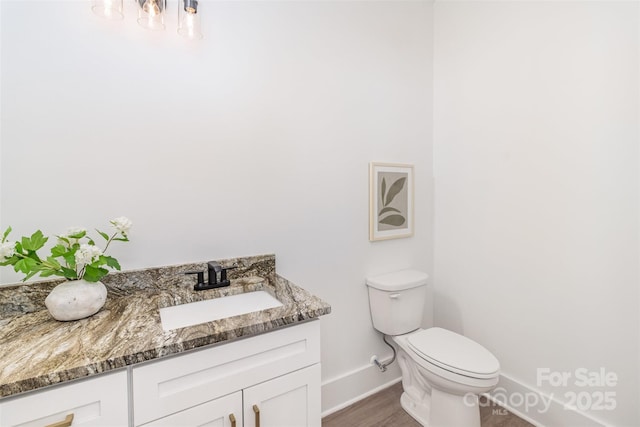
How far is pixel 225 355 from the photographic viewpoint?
3.05 ft

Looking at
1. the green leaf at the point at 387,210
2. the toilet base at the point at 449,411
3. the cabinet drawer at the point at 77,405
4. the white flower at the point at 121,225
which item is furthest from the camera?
the green leaf at the point at 387,210

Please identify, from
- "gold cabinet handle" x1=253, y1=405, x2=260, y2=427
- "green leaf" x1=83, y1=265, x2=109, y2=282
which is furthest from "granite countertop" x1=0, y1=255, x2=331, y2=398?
"gold cabinet handle" x1=253, y1=405, x2=260, y2=427

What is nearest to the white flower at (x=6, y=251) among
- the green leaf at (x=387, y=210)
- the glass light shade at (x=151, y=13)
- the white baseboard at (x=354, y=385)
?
the glass light shade at (x=151, y=13)

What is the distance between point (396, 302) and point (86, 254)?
1523 millimetres

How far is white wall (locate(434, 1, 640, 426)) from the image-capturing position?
54.9 inches

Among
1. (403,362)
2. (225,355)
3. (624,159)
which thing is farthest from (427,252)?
(225,355)

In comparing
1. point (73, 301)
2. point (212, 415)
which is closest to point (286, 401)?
point (212, 415)

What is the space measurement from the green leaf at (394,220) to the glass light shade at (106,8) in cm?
164

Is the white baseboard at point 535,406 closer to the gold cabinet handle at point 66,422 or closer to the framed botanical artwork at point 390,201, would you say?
the framed botanical artwork at point 390,201

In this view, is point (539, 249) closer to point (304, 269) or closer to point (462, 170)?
point (462, 170)

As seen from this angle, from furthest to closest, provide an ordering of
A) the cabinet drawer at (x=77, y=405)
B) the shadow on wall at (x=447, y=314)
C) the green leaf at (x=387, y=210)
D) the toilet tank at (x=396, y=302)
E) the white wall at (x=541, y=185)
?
the shadow on wall at (x=447, y=314) < the green leaf at (x=387, y=210) < the toilet tank at (x=396, y=302) < the white wall at (x=541, y=185) < the cabinet drawer at (x=77, y=405)

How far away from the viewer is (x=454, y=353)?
5.09 feet

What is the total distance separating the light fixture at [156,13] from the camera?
114 centimetres

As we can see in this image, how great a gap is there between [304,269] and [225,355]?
774 millimetres
